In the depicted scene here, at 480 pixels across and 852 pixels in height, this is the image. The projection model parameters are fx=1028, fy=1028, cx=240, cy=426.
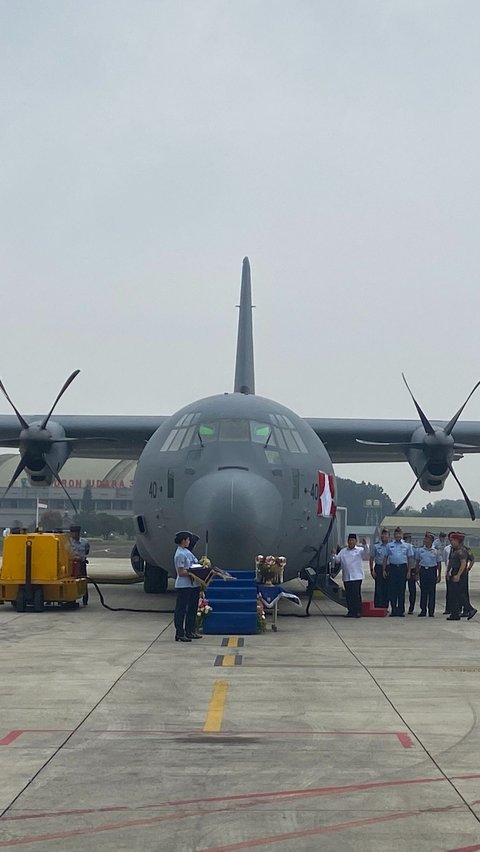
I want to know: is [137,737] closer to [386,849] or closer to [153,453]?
[386,849]

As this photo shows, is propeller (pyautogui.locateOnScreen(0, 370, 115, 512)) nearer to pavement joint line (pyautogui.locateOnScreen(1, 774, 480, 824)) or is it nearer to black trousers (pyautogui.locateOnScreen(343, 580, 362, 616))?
black trousers (pyautogui.locateOnScreen(343, 580, 362, 616))

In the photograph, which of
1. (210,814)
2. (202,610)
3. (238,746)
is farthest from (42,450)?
(210,814)

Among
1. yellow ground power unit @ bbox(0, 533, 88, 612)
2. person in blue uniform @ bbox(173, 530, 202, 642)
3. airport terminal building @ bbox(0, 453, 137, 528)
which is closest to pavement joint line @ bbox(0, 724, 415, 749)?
person in blue uniform @ bbox(173, 530, 202, 642)

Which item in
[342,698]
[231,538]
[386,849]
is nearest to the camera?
[386,849]

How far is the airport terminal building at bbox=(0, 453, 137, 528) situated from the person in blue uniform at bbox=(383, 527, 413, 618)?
3036 inches

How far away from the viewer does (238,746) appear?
724 cm

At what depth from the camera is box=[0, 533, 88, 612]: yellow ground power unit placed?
58.7 ft

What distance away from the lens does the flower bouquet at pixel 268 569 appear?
15.7 meters

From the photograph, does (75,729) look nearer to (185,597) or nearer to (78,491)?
(185,597)

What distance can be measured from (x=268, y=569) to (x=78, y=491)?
9732 centimetres

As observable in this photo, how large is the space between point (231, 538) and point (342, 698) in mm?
6496

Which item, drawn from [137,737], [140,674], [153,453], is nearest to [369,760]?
[137,737]

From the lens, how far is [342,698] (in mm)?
9242

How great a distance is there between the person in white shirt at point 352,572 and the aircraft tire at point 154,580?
6.32 metres
